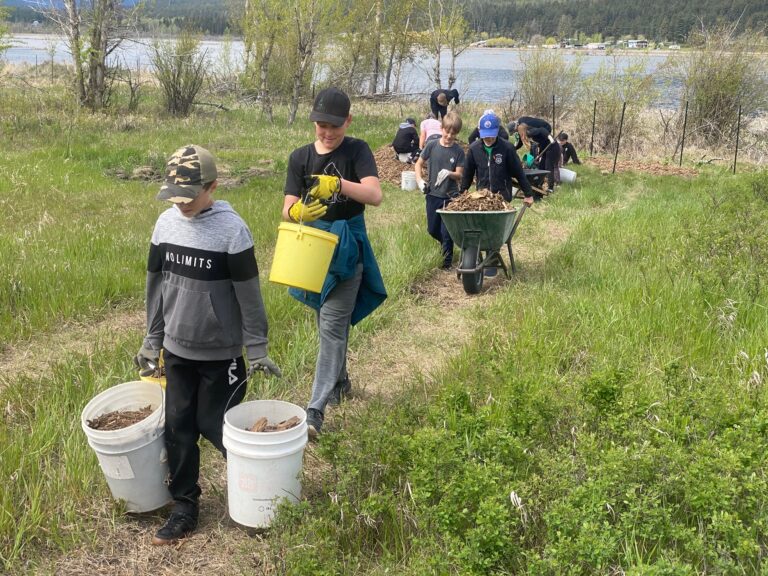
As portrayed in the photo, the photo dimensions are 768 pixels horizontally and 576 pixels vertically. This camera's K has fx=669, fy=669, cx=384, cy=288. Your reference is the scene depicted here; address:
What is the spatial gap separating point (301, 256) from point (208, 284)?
20.2 inches

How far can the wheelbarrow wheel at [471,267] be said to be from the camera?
6602 mm

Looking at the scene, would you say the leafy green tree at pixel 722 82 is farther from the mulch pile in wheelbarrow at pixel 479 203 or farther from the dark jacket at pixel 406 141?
the mulch pile in wheelbarrow at pixel 479 203

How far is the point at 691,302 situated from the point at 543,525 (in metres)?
2.92

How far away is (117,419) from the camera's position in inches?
121

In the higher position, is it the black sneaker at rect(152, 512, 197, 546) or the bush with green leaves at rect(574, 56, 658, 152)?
the bush with green leaves at rect(574, 56, 658, 152)

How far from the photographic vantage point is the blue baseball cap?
6867mm

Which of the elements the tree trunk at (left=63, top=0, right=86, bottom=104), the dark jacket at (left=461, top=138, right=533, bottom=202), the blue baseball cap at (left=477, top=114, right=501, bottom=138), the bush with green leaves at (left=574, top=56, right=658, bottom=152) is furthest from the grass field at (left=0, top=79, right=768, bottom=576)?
the bush with green leaves at (left=574, top=56, right=658, bottom=152)

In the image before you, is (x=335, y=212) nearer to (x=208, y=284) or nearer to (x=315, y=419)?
(x=208, y=284)

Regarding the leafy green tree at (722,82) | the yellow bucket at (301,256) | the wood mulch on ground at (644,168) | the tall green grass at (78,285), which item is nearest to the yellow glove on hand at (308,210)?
the yellow bucket at (301,256)

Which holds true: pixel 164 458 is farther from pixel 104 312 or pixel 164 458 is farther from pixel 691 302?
pixel 691 302

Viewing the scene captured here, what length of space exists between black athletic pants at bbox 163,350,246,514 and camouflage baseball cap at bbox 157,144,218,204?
745 millimetres

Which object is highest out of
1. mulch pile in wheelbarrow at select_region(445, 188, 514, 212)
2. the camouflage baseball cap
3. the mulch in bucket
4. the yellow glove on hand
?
the camouflage baseball cap

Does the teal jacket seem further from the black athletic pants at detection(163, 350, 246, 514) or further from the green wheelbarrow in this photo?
the green wheelbarrow

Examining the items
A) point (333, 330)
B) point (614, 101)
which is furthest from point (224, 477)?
point (614, 101)
